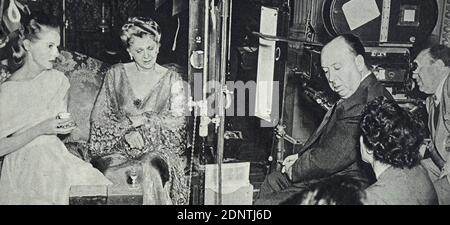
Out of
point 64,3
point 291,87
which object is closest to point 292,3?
point 291,87

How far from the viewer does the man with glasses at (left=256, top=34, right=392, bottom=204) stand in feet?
10.4

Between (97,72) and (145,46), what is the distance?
11.9 inches

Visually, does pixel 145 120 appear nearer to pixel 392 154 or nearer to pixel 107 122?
pixel 107 122

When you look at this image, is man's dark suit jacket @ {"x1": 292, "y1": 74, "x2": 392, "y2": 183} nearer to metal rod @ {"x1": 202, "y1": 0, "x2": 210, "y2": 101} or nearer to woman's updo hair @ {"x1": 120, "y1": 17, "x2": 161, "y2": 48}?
metal rod @ {"x1": 202, "y1": 0, "x2": 210, "y2": 101}

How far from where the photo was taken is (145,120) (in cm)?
309

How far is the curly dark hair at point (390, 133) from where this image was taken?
10.2 ft

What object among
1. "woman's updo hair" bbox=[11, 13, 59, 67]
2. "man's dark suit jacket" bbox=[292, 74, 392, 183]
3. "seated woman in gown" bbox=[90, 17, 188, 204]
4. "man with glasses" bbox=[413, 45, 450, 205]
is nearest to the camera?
"woman's updo hair" bbox=[11, 13, 59, 67]

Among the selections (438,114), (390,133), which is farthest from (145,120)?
(438,114)

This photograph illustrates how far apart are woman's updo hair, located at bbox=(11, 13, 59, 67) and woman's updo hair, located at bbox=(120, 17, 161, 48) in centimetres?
37

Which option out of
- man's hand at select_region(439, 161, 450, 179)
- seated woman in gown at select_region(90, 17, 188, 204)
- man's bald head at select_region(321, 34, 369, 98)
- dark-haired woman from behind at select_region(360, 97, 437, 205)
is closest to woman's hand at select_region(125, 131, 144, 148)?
seated woman in gown at select_region(90, 17, 188, 204)

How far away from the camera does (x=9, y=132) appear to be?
2986 millimetres

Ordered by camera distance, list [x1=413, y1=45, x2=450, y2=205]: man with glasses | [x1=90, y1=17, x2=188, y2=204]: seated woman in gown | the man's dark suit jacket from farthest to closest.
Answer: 1. [x1=413, y1=45, x2=450, y2=205]: man with glasses
2. the man's dark suit jacket
3. [x1=90, y1=17, x2=188, y2=204]: seated woman in gown

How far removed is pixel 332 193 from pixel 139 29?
4.81ft
